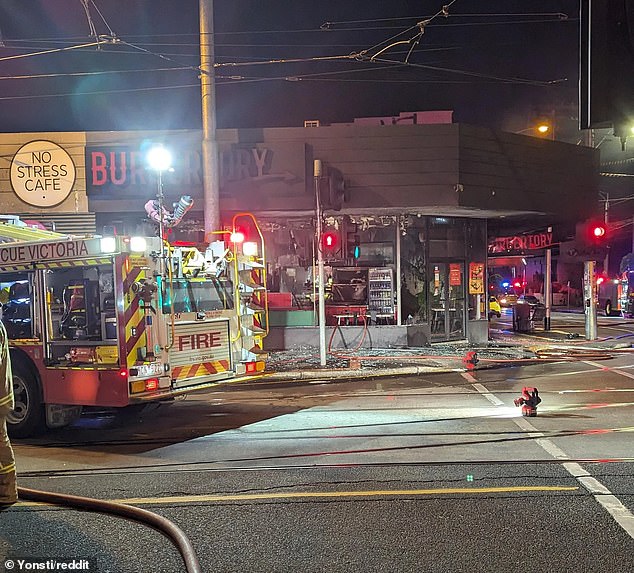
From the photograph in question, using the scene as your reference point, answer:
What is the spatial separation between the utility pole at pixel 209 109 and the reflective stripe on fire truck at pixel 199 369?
13.7ft

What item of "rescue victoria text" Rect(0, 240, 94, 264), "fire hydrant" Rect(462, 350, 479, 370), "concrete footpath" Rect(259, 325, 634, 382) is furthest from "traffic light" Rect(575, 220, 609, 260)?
"rescue victoria text" Rect(0, 240, 94, 264)

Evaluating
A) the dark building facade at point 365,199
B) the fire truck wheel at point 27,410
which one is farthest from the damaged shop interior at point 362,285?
the fire truck wheel at point 27,410

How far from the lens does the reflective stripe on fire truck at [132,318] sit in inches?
294

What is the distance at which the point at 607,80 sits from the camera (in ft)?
13.4

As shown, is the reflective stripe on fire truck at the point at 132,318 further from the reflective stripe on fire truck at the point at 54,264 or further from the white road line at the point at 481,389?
the white road line at the point at 481,389

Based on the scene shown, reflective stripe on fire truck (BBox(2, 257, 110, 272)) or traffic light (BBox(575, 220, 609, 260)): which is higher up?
traffic light (BBox(575, 220, 609, 260))

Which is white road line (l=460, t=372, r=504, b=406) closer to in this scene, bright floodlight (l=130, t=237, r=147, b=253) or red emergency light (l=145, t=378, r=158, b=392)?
red emergency light (l=145, t=378, r=158, b=392)

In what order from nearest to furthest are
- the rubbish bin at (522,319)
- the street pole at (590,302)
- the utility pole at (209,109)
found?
the utility pole at (209,109), the street pole at (590,302), the rubbish bin at (522,319)

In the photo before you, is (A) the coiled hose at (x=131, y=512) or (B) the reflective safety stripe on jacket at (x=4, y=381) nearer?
(A) the coiled hose at (x=131, y=512)

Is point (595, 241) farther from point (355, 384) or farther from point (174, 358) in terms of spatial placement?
point (174, 358)

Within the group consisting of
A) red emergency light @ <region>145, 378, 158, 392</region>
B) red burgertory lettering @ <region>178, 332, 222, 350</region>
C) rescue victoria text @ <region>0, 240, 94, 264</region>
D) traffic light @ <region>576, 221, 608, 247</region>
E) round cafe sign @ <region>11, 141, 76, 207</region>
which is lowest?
red emergency light @ <region>145, 378, 158, 392</region>

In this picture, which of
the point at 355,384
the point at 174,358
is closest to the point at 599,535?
the point at 174,358

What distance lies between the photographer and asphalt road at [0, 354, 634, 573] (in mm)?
4145

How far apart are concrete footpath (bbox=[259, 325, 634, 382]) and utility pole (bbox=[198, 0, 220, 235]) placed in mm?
3675
